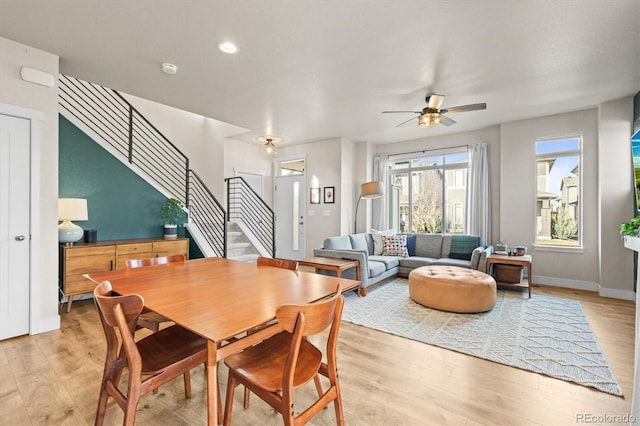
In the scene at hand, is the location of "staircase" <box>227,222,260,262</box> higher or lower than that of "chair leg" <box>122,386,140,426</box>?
higher

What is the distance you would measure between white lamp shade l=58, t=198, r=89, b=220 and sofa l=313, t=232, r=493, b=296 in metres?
3.10

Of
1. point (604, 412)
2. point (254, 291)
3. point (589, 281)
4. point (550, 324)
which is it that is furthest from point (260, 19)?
point (589, 281)

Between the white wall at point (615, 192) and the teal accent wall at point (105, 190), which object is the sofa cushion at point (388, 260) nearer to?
the white wall at point (615, 192)

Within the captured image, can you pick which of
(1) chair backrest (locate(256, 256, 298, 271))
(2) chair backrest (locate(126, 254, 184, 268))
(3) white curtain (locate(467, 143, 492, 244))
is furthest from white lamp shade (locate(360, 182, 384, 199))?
(2) chair backrest (locate(126, 254, 184, 268))

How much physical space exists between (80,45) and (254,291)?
3005mm

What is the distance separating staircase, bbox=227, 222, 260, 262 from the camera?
5.43 m

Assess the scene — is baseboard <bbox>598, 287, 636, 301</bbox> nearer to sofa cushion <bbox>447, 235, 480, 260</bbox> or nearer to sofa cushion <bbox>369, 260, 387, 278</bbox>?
sofa cushion <bbox>447, 235, 480, 260</bbox>

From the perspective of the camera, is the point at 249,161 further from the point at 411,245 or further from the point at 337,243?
Answer: the point at 411,245

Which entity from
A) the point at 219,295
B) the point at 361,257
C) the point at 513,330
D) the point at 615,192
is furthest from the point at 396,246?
the point at 219,295

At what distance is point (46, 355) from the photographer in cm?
247

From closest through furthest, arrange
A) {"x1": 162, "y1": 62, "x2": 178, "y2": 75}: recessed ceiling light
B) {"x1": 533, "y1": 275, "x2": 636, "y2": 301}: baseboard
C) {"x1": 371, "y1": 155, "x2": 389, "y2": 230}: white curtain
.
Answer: {"x1": 162, "y1": 62, "x2": 178, "y2": 75}: recessed ceiling light → {"x1": 533, "y1": 275, "x2": 636, "y2": 301}: baseboard → {"x1": 371, "y1": 155, "x2": 389, "y2": 230}: white curtain

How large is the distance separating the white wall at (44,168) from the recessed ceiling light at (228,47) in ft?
5.74

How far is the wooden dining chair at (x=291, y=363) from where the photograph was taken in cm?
120

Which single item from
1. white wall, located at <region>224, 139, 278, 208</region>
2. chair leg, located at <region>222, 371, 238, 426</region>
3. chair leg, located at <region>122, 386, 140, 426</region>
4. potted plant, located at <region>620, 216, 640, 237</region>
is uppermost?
white wall, located at <region>224, 139, 278, 208</region>
